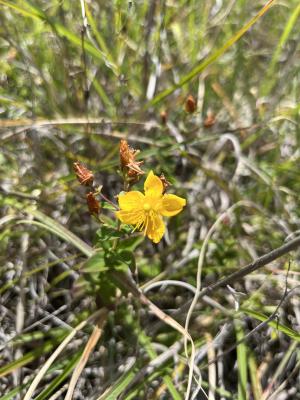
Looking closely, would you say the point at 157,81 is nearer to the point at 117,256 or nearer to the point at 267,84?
the point at 267,84

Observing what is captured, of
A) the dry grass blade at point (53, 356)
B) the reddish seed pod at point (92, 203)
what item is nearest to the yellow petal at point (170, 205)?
the reddish seed pod at point (92, 203)

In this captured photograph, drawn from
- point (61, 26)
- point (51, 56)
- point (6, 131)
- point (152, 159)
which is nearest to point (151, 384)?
point (152, 159)

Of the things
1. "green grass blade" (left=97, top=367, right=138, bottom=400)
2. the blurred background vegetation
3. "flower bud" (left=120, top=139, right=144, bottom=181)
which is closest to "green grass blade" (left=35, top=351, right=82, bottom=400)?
the blurred background vegetation

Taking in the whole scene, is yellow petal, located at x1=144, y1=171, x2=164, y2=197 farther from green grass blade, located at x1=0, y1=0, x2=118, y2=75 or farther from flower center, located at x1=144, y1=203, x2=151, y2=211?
green grass blade, located at x1=0, y1=0, x2=118, y2=75

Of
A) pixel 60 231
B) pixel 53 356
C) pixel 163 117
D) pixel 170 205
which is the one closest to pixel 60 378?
pixel 53 356

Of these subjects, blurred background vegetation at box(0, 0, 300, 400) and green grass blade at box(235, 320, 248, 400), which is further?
blurred background vegetation at box(0, 0, 300, 400)

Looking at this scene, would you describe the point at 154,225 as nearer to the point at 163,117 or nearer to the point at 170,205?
the point at 170,205

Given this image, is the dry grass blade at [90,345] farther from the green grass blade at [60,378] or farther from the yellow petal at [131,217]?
the yellow petal at [131,217]

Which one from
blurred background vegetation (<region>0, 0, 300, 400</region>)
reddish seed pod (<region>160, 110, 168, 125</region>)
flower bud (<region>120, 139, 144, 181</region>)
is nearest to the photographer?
flower bud (<region>120, 139, 144, 181</region>)
